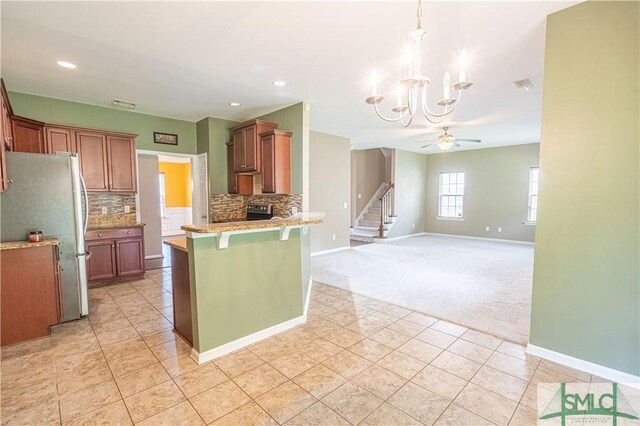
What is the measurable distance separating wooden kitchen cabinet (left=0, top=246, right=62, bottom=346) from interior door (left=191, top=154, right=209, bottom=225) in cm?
264

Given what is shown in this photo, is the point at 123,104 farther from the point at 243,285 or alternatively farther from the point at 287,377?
the point at 287,377

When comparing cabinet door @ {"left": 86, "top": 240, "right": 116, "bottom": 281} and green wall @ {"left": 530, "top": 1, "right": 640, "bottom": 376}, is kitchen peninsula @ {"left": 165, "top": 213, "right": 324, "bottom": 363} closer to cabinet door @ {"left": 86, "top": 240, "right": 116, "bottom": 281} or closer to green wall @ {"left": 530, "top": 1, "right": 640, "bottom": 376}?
green wall @ {"left": 530, "top": 1, "right": 640, "bottom": 376}

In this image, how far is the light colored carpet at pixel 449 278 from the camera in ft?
10.8

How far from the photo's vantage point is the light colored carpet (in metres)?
3.29

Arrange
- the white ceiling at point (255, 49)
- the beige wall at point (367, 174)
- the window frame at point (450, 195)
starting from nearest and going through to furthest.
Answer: the white ceiling at point (255, 49) → the window frame at point (450, 195) → the beige wall at point (367, 174)

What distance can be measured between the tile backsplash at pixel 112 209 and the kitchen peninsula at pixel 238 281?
2.79 meters

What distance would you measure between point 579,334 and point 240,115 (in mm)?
5085

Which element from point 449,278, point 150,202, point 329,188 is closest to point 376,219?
point 329,188

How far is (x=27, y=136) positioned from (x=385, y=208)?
771 cm

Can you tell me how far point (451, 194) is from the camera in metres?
9.45

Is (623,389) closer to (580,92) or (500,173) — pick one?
(580,92)

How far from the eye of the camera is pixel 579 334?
7.25 ft

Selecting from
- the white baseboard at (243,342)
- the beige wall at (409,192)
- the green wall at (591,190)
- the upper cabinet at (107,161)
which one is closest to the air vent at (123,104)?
the upper cabinet at (107,161)

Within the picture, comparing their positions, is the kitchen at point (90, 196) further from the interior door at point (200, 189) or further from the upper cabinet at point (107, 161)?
the interior door at point (200, 189)
